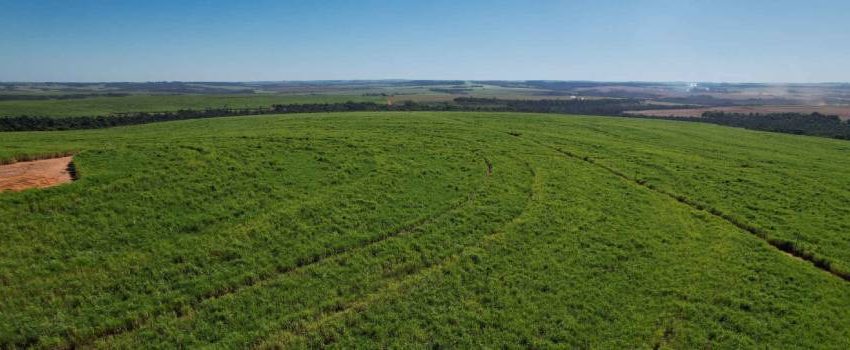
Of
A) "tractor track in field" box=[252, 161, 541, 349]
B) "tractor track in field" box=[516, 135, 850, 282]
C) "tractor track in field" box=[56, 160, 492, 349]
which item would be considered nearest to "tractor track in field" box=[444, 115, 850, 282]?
"tractor track in field" box=[516, 135, 850, 282]

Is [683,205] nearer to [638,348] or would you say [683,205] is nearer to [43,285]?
[638,348]

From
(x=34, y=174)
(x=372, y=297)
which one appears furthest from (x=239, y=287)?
(x=34, y=174)

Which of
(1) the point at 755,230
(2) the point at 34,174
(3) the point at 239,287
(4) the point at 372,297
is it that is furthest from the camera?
(2) the point at 34,174

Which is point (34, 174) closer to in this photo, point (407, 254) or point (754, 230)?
point (407, 254)

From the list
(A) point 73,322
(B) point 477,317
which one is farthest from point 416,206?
(A) point 73,322

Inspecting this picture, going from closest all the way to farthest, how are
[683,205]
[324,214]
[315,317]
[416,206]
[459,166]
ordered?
[315,317]
[324,214]
[416,206]
[683,205]
[459,166]
